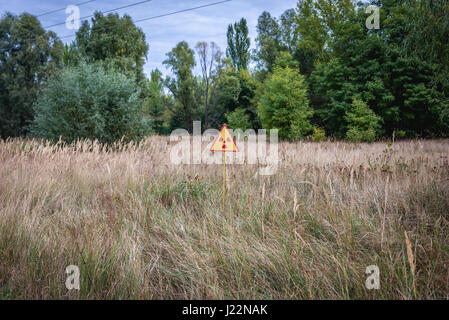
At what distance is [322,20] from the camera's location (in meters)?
27.0

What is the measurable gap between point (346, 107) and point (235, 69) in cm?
2048

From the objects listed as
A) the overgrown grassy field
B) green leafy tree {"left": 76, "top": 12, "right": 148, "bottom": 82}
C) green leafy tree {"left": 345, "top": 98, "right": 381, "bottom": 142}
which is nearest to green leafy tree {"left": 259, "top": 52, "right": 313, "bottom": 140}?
green leafy tree {"left": 345, "top": 98, "right": 381, "bottom": 142}

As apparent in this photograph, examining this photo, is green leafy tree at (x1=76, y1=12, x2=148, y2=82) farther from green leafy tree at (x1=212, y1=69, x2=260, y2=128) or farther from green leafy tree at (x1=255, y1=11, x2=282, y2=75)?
green leafy tree at (x1=255, y1=11, x2=282, y2=75)

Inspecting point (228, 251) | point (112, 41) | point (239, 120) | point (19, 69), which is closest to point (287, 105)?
point (239, 120)

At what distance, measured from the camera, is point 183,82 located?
3288 cm

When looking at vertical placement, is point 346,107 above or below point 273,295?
above

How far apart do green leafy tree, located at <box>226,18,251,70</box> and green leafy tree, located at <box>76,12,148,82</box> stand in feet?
47.2

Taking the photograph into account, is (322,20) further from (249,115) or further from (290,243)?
(290,243)

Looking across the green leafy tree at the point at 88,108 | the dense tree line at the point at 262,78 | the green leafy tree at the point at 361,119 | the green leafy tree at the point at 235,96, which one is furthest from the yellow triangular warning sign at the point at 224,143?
the green leafy tree at the point at 235,96

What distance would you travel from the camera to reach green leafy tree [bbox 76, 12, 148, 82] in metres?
25.3

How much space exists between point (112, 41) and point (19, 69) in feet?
32.3

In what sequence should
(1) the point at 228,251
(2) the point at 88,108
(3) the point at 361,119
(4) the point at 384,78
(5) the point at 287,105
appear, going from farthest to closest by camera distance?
(5) the point at 287,105 → (4) the point at 384,78 → (3) the point at 361,119 → (2) the point at 88,108 → (1) the point at 228,251

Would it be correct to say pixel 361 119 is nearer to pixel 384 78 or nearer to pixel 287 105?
pixel 384 78

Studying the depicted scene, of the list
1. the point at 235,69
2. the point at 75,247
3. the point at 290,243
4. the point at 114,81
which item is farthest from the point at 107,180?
the point at 235,69
